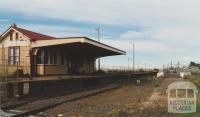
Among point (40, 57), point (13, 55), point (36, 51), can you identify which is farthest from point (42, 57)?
point (13, 55)

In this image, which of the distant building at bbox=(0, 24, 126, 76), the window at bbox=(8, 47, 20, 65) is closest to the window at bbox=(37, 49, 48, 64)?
the distant building at bbox=(0, 24, 126, 76)

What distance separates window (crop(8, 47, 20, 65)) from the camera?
33562 millimetres

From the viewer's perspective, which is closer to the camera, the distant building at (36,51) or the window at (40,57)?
the distant building at (36,51)

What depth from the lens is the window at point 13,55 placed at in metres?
33.6

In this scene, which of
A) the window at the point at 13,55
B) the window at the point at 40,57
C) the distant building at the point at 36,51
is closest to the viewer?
the distant building at the point at 36,51

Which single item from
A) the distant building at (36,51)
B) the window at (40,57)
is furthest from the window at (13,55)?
the window at (40,57)

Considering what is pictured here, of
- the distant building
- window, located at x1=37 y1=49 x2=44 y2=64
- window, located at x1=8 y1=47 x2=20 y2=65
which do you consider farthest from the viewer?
window, located at x1=8 y1=47 x2=20 y2=65

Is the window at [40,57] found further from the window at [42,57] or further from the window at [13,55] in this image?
the window at [13,55]

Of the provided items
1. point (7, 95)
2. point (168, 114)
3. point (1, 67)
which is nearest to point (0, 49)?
point (1, 67)

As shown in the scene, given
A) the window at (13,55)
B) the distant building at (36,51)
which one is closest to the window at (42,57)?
the distant building at (36,51)

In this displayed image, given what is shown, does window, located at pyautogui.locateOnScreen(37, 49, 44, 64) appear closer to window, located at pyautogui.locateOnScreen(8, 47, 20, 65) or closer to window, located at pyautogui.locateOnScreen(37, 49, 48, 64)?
window, located at pyautogui.locateOnScreen(37, 49, 48, 64)

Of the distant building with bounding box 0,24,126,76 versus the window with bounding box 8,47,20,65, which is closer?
the distant building with bounding box 0,24,126,76

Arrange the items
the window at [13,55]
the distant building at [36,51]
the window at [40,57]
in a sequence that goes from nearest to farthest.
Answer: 1. the distant building at [36,51]
2. the window at [40,57]
3. the window at [13,55]

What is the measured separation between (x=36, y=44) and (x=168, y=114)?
18.8 meters
